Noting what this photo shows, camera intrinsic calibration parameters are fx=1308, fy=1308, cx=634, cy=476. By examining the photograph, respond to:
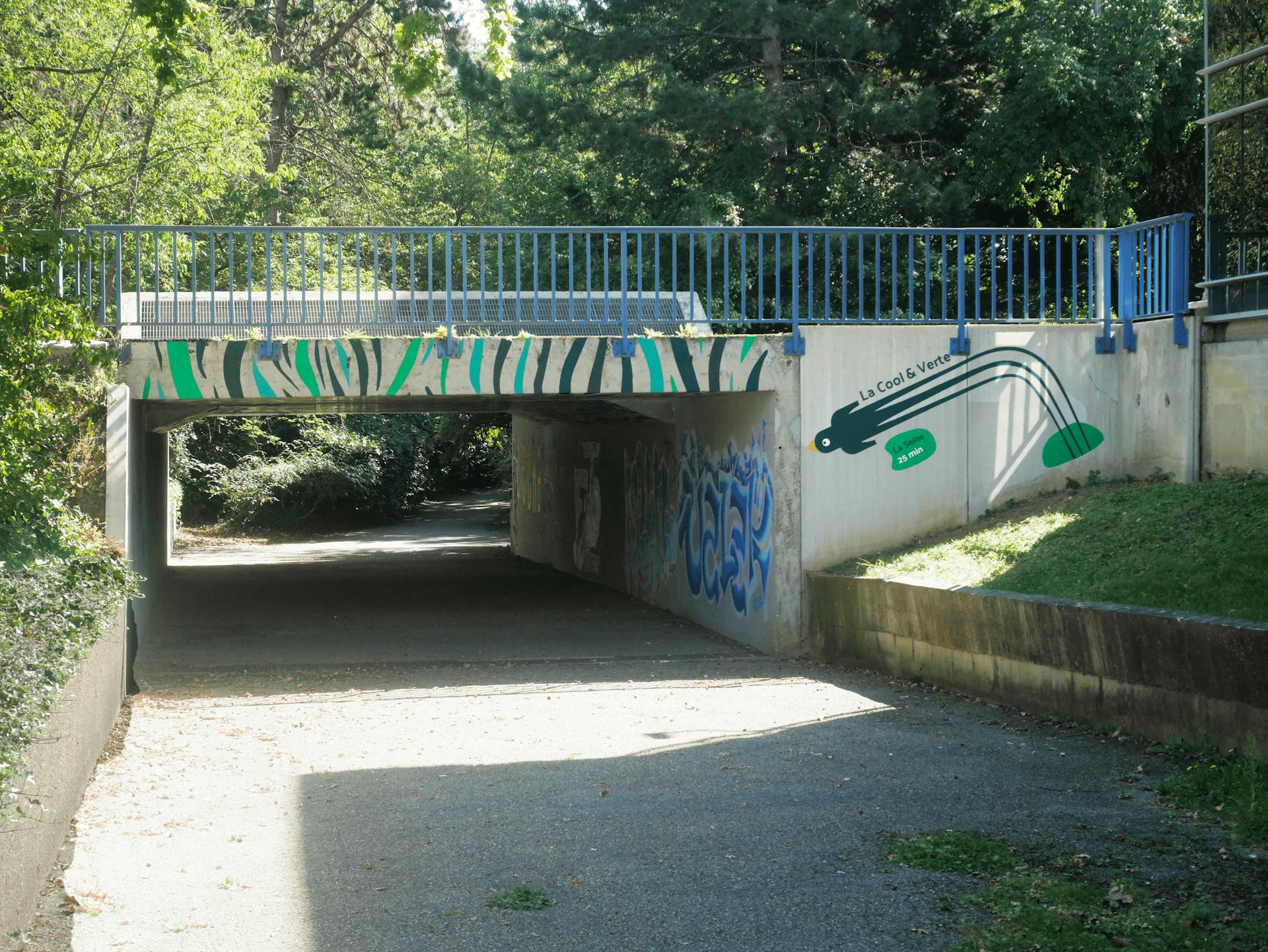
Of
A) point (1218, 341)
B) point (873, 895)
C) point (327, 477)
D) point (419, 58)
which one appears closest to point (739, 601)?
point (1218, 341)

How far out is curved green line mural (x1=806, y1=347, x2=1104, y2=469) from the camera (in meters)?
11.9

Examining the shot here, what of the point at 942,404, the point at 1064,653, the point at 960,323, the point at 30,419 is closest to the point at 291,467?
the point at 942,404

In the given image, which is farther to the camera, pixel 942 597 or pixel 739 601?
pixel 739 601

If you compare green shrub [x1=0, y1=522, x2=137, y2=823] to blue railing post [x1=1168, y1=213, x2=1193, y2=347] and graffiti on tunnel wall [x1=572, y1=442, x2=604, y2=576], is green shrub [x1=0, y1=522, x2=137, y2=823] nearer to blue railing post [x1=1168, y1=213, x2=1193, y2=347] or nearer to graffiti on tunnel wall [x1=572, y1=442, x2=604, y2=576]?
blue railing post [x1=1168, y1=213, x2=1193, y2=347]

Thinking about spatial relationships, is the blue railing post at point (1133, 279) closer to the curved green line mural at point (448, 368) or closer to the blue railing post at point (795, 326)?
the blue railing post at point (795, 326)

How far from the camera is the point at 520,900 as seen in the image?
493 cm

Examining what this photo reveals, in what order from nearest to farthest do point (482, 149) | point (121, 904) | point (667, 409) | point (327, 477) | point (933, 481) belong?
point (121, 904) < point (933, 481) < point (667, 409) < point (327, 477) < point (482, 149)

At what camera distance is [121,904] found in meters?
4.91

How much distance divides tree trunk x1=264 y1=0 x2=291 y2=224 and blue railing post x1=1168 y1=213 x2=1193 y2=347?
16.8 metres

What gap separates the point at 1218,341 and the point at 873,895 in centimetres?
788

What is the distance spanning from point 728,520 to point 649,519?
3008mm

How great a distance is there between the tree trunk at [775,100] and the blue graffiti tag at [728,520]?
7.24m

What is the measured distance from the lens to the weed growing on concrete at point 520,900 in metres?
4.86

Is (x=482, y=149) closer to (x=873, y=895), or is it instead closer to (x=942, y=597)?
(x=942, y=597)
